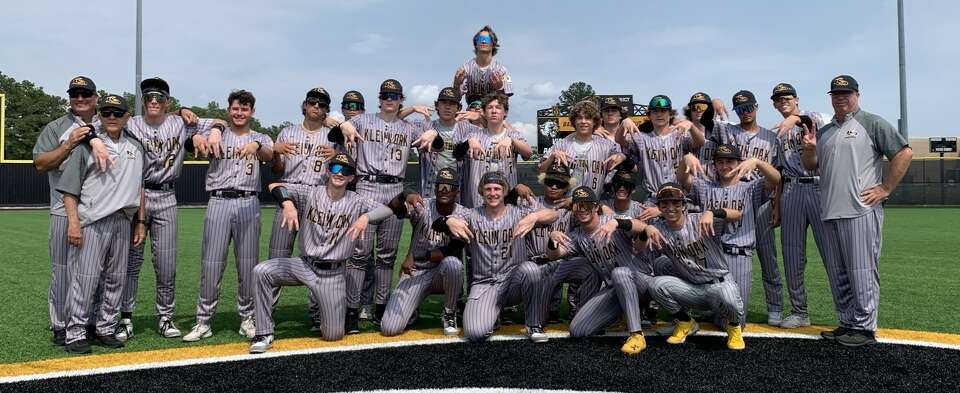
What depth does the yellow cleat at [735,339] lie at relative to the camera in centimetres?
478

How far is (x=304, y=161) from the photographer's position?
5.81 meters

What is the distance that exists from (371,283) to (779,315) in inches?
149

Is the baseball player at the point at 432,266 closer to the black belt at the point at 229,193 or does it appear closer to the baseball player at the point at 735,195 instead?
the black belt at the point at 229,193

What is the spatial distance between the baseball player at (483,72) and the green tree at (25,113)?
53.5 meters

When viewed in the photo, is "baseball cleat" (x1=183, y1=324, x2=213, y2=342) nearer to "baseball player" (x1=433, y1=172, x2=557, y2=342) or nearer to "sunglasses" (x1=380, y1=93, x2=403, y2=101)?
"baseball player" (x1=433, y1=172, x2=557, y2=342)

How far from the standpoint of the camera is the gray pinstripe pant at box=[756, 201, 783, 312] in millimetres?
5664

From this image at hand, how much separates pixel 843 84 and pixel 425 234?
372cm

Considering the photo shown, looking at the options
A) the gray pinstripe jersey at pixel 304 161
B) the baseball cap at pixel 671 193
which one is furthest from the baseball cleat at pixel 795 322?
the gray pinstripe jersey at pixel 304 161

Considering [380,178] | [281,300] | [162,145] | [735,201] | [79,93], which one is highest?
[79,93]

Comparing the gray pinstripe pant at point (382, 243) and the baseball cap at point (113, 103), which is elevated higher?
the baseball cap at point (113, 103)

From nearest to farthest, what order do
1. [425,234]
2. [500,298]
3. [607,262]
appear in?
[607,262] < [500,298] < [425,234]

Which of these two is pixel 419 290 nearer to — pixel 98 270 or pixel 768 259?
pixel 98 270

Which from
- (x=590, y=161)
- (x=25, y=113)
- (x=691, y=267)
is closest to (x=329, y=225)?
(x=590, y=161)

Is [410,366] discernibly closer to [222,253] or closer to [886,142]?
A: [222,253]
